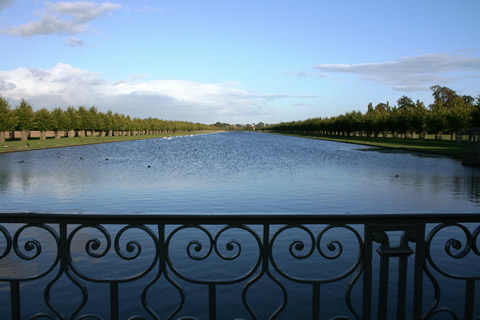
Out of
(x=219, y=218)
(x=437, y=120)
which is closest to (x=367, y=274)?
(x=219, y=218)

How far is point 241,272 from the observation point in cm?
775

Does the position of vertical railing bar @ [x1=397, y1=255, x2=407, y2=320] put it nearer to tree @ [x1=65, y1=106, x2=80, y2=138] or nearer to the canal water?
the canal water

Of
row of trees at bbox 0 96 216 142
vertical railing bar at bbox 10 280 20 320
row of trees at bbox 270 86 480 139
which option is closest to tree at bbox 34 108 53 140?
row of trees at bbox 0 96 216 142

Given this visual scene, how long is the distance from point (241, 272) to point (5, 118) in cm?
6602

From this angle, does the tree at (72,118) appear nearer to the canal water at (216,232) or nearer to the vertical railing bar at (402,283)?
the canal water at (216,232)

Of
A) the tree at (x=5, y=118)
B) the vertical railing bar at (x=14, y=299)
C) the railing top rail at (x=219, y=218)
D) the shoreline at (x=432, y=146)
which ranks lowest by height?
the shoreline at (x=432, y=146)

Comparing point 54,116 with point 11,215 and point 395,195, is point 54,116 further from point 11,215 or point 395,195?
point 11,215

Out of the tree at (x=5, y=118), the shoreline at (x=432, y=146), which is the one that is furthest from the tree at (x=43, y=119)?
the shoreline at (x=432, y=146)

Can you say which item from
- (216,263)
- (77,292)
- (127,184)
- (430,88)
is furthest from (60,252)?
(430,88)

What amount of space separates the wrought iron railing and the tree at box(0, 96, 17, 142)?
6034 centimetres

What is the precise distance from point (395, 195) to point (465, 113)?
66.9 meters

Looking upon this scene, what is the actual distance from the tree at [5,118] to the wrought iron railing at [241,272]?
2376 inches

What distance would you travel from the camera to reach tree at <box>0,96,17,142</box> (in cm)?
6172

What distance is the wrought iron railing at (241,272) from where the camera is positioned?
107 inches
